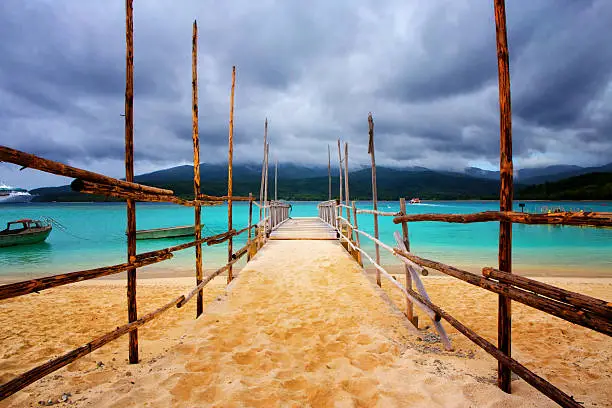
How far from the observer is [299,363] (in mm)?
2826

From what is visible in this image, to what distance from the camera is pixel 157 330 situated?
16.3 feet

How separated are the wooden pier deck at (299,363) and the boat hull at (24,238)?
A: 1925 cm

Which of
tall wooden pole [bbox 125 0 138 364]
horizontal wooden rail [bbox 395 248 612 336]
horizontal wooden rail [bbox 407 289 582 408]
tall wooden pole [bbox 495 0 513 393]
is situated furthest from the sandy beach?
horizontal wooden rail [bbox 395 248 612 336]

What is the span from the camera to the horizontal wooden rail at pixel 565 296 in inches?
55.8

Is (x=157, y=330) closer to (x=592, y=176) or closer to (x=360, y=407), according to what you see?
(x=360, y=407)

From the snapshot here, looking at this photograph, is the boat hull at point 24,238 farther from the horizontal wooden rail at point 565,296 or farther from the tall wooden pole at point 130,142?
the horizontal wooden rail at point 565,296

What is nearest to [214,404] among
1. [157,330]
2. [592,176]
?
[157,330]

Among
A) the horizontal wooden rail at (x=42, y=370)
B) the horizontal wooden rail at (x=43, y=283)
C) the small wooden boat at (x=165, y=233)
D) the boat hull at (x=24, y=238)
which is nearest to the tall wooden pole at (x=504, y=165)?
the horizontal wooden rail at (x=43, y=283)

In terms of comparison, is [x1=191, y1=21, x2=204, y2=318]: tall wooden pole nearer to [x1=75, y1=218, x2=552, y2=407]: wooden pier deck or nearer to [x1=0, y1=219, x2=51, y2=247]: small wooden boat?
[x1=75, y1=218, x2=552, y2=407]: wooden pier deck

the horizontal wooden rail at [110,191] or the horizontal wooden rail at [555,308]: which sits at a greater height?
the horizontal wooden rail at [110,191]

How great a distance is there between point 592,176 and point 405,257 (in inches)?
6897

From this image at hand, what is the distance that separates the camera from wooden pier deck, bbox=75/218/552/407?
2.25 m

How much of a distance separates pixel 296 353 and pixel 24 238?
73.0ft

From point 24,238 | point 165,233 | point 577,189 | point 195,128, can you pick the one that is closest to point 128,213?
point 195,128
